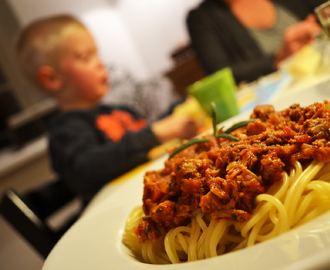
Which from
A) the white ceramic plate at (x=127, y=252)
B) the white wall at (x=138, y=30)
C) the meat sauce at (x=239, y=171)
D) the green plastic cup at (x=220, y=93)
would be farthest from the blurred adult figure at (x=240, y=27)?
the white wall at (x=138, y=30)

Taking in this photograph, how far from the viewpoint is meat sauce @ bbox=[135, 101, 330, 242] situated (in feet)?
2.00

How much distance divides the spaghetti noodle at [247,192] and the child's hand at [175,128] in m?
0.94

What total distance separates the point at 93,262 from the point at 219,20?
3.15m

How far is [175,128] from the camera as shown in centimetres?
182

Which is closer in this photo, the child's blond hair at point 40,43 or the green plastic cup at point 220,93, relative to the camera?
the green plastic cup at point 220,93

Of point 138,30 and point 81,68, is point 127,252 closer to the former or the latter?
point 81,68

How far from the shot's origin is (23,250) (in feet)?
13.0

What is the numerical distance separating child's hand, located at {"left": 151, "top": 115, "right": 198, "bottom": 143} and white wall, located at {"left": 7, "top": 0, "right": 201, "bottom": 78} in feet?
17.0

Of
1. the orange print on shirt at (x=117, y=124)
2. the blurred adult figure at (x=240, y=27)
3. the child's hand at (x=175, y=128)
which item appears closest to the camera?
the child's hand at (x=175, y=128)

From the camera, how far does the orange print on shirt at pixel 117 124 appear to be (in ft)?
7.30

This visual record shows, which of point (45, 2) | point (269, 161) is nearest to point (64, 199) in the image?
point (269, 161)

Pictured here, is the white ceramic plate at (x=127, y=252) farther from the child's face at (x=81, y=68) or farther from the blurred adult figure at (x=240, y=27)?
the blurred adult figure at (x=240, y=27)

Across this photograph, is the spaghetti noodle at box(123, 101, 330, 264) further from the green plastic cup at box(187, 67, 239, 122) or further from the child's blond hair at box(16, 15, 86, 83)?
the child's blond hair at box(16, 15, 86, 83)

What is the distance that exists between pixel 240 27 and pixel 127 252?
3079 millimetres
